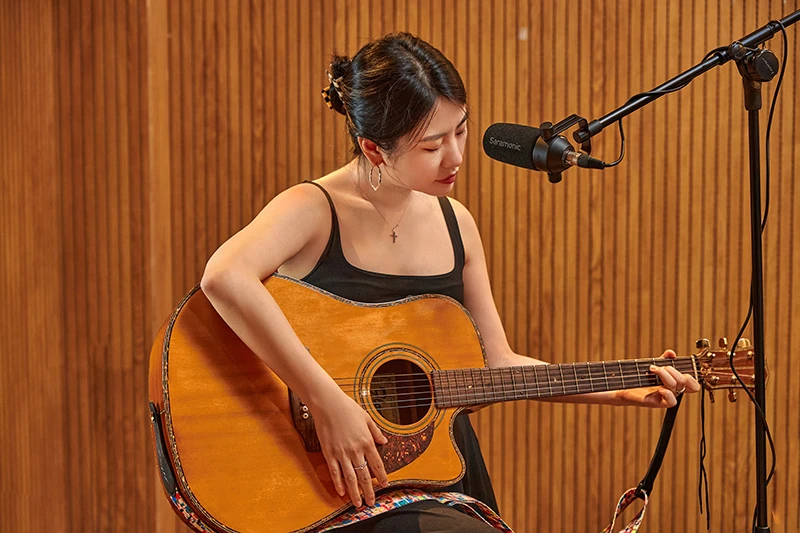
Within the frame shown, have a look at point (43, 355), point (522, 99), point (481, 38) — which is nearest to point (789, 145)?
point (522, 99)

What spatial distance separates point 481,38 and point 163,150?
3.56 feet

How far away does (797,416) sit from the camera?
283cm

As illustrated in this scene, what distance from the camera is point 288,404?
1.79 meters

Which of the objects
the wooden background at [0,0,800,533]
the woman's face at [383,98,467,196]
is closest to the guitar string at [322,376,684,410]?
the woman's face at [383,98,467,196]

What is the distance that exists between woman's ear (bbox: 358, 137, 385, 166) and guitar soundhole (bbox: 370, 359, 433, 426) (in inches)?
18.1

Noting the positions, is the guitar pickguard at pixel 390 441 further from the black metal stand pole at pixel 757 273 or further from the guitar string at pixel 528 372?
the black metal stand pole at pixel 757 273

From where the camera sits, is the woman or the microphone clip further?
the woman

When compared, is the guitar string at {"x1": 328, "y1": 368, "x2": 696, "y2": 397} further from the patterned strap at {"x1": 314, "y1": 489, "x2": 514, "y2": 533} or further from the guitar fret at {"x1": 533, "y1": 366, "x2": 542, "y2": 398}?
the patterned strap at {"x1": 314, "y1": 489, "x2": 514, "y2": 533}

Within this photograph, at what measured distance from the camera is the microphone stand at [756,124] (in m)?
1.38

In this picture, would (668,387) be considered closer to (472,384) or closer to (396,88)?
(472,384)

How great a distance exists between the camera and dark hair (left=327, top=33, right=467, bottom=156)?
1843mm

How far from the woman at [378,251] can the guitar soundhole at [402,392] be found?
0.33ft

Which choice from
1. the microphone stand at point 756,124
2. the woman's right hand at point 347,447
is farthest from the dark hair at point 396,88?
the woman's right hand at point 347,447

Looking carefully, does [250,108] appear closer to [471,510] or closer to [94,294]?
[94,294]
